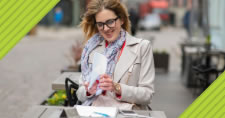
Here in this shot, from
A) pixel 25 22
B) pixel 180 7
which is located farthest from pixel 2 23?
pixel 180 7

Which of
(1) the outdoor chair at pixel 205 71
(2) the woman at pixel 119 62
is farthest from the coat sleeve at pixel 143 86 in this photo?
(1) the outdoor chair at pixel 205 71

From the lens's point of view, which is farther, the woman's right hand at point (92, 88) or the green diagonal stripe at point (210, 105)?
the green diagonal stripe at point (210, 105)

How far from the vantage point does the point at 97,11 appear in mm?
2893

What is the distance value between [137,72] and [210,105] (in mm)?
766

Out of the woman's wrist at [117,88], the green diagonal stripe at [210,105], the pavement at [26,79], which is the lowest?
the pavement at [26,79]

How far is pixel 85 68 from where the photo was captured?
9.86 feet

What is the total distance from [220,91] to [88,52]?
1.28 m

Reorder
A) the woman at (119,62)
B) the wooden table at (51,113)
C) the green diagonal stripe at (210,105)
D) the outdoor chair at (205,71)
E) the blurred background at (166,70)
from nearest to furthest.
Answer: the wooden table at (51,113), the woman at (119,62), the green diagonal stripe at (210,105), the blurred background at (166,70), the outdoor chair at (205,71)

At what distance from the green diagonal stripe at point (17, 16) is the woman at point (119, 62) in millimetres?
381

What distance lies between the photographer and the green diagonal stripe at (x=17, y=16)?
2975 millimetres

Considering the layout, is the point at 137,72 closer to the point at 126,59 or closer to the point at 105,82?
the point at 126,59

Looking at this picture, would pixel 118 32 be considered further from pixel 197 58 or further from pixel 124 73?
pixel 197 58

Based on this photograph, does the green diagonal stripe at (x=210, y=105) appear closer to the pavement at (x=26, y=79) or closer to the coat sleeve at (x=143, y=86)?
the coat sleeve at (x=143, y=86)

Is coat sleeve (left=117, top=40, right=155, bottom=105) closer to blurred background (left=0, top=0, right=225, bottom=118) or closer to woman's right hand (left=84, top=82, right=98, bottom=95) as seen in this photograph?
woman's right hand (left=84, top=82, right=98, bottom=95)
